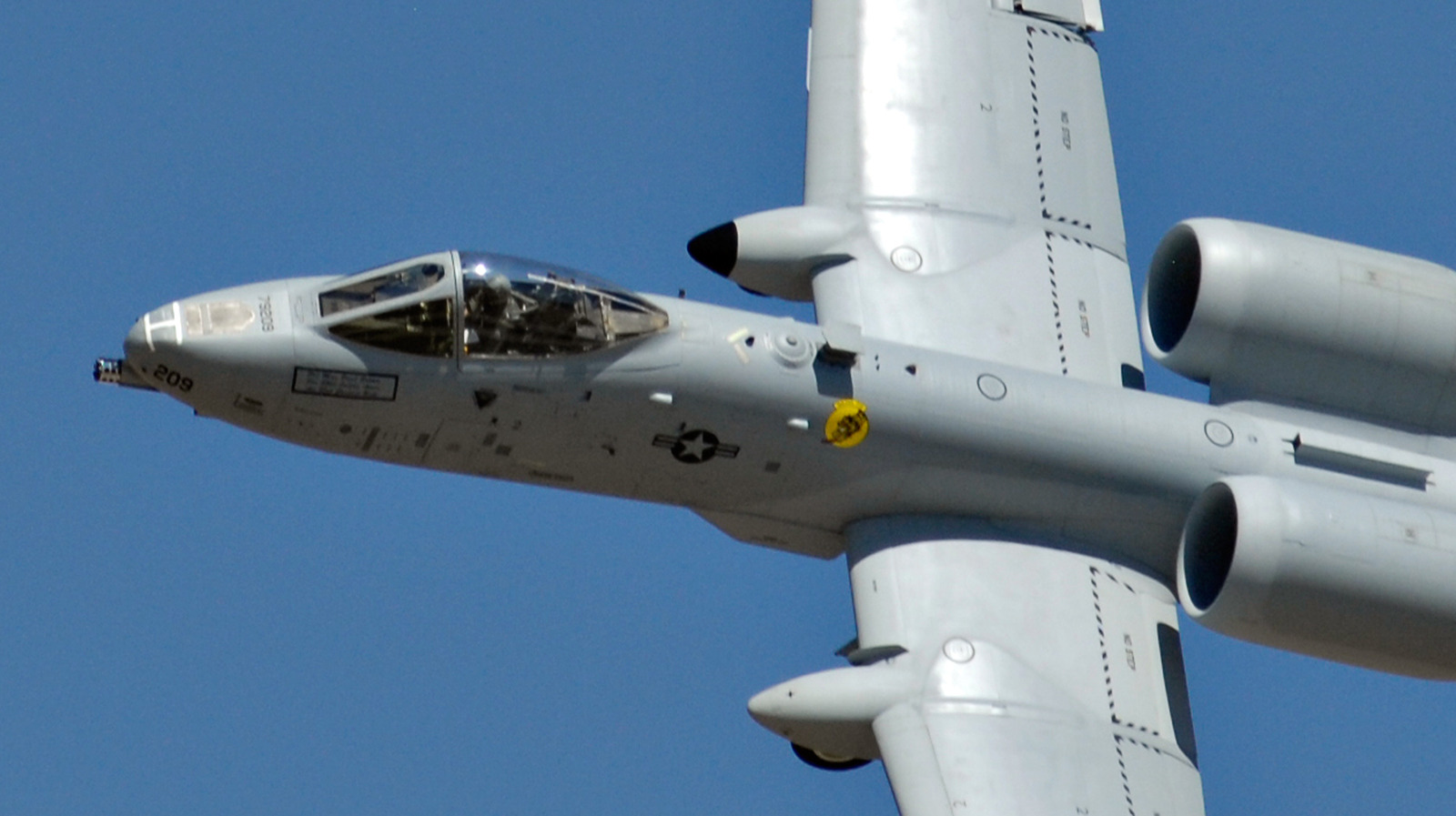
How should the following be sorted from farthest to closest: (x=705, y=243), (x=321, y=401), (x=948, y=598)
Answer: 1. (x=705, y=243)
2. (x=948, y=598)
3. (x=321, y=401)

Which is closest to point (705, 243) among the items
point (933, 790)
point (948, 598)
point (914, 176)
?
point (914, 176)

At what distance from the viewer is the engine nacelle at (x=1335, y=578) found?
28.1 m

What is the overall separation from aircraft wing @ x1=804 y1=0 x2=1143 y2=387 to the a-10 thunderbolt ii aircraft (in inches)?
2.2

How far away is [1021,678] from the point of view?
94.5 ft

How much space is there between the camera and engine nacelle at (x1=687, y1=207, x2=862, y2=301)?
31297 millimetres

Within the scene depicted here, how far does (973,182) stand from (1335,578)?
6.79 m

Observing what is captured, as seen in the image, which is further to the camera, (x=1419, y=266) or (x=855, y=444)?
(x=1419, y=266)

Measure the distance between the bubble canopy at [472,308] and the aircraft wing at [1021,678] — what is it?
4.08 meters

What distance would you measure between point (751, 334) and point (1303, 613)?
6065 mm

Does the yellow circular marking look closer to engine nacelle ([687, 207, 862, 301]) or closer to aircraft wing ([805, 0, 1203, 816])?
aircraft wing ([805, 0, 1203, 816])

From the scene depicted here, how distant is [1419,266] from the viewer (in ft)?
101

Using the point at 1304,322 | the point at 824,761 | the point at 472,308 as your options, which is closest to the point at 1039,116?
the point at 1304,322

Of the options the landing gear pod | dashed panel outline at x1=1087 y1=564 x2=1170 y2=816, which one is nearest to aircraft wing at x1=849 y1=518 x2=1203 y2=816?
dashed panel outline at x1=1087 y1=564 x2=1170 y2=816

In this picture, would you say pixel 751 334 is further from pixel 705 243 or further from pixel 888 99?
pixel 888 99
